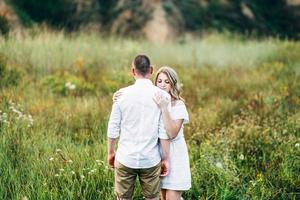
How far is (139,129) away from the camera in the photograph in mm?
4598

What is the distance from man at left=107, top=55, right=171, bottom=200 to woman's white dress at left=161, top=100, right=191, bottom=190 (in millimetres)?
194

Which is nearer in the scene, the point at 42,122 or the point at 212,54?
the point at 42,122

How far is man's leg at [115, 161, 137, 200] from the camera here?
4.66m

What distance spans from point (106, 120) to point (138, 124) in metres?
2.89

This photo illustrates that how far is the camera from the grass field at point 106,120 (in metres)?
5.58

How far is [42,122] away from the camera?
719cm

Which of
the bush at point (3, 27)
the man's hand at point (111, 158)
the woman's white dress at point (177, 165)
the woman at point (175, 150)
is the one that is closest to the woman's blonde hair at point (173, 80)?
the woman at point (175, 150)

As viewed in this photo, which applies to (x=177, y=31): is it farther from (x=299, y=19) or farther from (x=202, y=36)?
(x=299, y=19)

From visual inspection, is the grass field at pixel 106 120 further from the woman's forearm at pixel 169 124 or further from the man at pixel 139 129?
the woman's forearm at pixel 169 124

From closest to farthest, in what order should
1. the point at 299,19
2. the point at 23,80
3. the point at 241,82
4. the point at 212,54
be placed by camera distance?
1. the point at 23,80
2. the point at 241,82
3. the point at 212,54
4. the point at 299,19

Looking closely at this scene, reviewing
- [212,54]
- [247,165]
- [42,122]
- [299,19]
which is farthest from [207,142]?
[299,19]

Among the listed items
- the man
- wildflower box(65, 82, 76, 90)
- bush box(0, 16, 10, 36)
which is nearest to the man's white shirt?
the man

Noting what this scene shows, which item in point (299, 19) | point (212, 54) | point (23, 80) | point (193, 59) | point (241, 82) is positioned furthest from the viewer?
point (299, 19)

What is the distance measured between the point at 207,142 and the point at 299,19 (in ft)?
58.1
